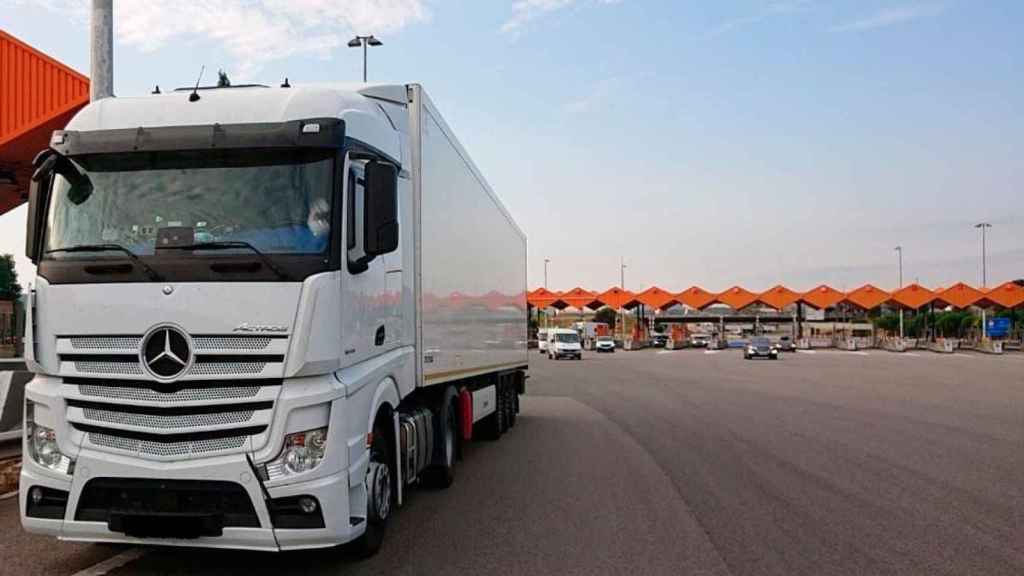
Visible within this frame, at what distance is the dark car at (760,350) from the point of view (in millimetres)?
54969

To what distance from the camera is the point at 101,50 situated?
420 inches

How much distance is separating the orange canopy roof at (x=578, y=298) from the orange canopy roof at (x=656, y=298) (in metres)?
4.03

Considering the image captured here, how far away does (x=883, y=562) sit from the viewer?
653 centimetres

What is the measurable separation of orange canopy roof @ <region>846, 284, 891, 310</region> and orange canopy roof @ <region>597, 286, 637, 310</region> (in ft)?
59.3

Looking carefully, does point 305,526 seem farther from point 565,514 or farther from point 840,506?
point 840,506

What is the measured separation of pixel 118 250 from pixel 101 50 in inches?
242

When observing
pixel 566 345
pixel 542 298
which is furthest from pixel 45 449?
pixel 542 298

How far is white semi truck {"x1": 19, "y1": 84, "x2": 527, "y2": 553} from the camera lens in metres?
5.44

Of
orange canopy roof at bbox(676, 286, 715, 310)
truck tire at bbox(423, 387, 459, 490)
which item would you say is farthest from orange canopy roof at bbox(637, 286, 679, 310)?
truck tire at bbox(423, 387, 459, 490)

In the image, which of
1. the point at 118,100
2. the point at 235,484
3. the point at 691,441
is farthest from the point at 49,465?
the point at 691,441

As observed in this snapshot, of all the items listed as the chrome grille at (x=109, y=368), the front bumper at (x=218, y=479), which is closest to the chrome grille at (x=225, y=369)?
the chrome grille at (x=109, y=368)

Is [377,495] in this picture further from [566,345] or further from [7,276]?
[7,276]

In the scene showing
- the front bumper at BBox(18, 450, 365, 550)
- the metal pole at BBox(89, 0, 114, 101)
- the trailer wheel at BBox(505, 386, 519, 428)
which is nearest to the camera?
the front bumper at BBox(18, 450, 365, 550)

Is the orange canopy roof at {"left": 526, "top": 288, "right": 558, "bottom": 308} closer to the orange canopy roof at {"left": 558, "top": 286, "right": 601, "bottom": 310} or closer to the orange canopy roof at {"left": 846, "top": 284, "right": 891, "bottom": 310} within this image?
the orange canopy roof at {"left": 558, "top": 286, "right": 601, "bottom": 310}
